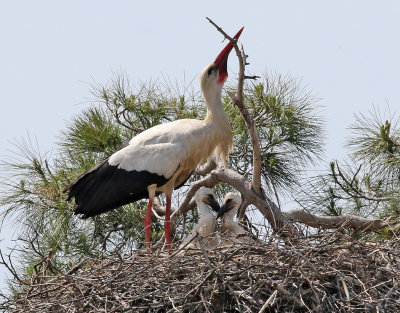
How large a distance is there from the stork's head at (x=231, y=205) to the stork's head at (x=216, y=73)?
82 cm

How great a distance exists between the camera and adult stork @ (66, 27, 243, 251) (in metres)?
8.05

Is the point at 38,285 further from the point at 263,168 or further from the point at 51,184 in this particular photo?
the point at 263,168

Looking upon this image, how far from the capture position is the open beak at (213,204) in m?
8.27

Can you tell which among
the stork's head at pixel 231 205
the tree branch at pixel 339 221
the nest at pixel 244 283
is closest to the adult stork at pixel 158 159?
the stork's head at pixel 231 205

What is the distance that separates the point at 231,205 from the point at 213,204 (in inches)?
5.4

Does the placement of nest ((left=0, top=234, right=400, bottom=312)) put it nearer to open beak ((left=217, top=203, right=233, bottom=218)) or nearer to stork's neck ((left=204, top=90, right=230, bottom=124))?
open beak ((left=217, top=203, right=233, bottom=218))

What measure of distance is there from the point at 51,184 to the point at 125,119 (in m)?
0.87

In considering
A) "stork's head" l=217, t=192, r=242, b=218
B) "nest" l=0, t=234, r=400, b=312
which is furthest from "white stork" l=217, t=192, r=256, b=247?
"nest" l=0, t=234, r=400, b=312

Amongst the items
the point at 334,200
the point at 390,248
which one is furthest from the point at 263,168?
→ the point at 390,248

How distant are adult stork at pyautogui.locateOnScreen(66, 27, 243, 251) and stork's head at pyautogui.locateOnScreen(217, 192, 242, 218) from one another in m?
0.34

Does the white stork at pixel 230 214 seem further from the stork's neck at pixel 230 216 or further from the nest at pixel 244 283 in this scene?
the nest at pixel 244 283

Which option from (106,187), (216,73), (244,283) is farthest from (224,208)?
(244,283)

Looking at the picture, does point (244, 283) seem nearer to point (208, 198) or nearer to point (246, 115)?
point (246, 115)

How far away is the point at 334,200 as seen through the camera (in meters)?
8.40
